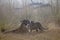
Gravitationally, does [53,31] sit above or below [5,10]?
below

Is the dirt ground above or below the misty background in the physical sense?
below

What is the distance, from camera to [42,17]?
6.97 ft

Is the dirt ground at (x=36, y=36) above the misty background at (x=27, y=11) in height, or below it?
below

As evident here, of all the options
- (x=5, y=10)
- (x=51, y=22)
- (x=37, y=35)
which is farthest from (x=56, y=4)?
(x=5, y=10)

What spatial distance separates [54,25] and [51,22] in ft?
0.17

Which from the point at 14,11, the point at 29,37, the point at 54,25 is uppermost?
the point at 14,11

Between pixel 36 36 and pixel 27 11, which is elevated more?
pixel 27 11

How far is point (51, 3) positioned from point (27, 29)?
0.43 metres

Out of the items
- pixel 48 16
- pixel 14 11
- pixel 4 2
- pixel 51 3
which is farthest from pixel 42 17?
pixel 4 2

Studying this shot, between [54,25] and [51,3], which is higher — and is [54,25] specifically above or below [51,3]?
below

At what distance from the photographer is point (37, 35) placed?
6.77 feet

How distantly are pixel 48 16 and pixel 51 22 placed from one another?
8 cm

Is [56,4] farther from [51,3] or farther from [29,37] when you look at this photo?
[29,37]

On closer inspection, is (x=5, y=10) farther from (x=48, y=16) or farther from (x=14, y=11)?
(x=48, y=16)
